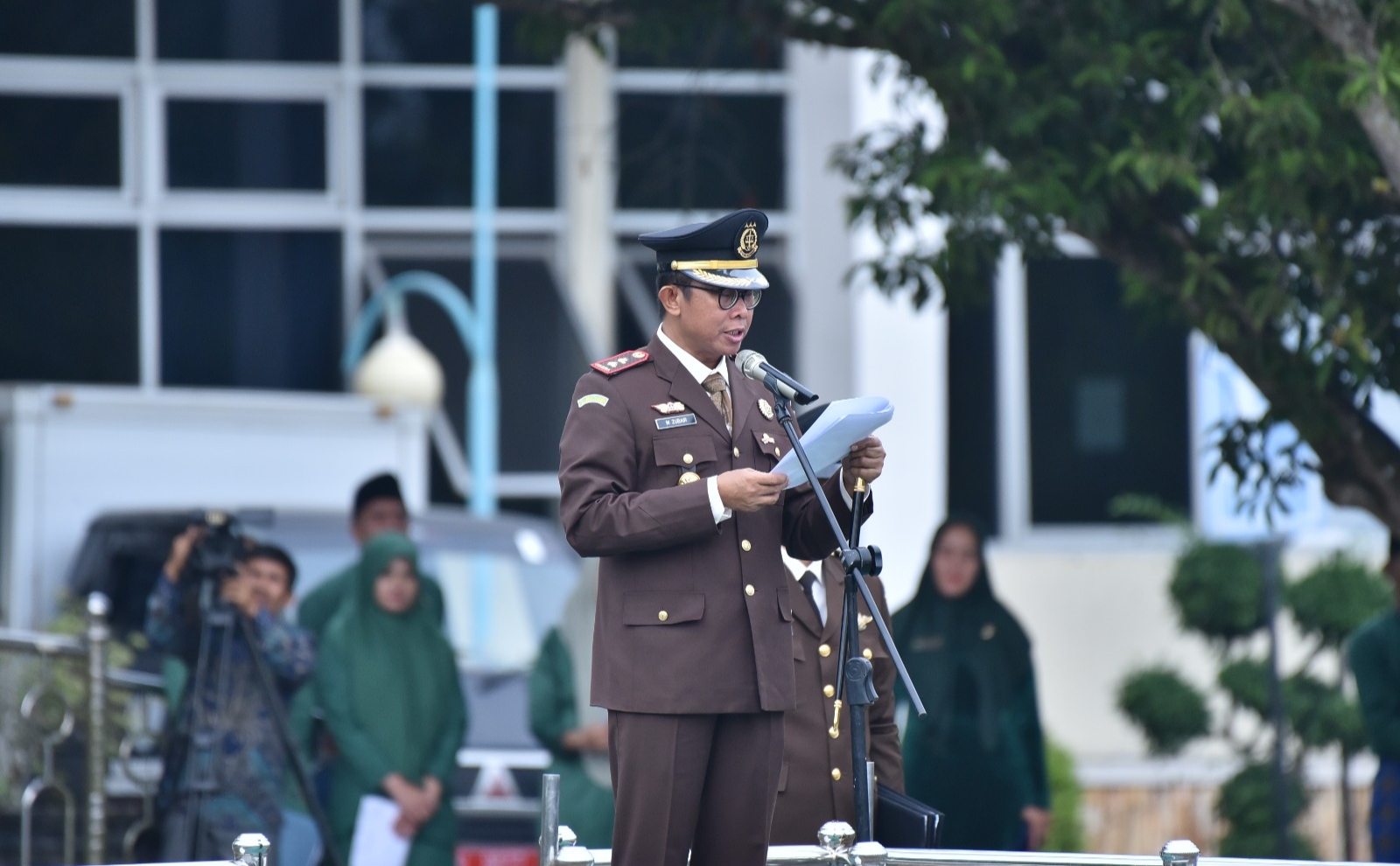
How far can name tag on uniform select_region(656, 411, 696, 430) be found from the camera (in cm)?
430

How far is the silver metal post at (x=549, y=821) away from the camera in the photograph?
4.41 metres

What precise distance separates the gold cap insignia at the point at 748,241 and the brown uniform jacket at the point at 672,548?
26cm

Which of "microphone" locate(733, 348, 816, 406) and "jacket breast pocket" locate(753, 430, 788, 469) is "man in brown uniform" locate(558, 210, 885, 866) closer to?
"jacket breast pocket" locate(753, 430, 788, 469)

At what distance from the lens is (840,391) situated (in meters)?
12.6

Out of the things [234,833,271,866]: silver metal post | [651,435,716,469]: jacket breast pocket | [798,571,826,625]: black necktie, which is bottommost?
[234,833,271,866]: silver metal post

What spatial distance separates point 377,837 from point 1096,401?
22.1 feet

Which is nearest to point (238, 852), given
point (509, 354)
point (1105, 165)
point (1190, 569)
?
point (1105, 165)

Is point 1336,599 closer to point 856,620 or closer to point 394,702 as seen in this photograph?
point 394,702

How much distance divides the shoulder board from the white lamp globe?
8042 mm

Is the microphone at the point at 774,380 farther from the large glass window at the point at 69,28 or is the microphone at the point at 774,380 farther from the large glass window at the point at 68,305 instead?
the large glass window at the point at 69,28

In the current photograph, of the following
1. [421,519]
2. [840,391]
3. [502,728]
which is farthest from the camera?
[840,391]

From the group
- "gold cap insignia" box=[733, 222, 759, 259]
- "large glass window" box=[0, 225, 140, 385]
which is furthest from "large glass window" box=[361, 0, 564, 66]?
"gold cap insignia" box=[733, 222, 759, 259]

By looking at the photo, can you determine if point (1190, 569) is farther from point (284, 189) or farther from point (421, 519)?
point (284, 189)

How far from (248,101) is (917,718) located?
25.9ft
